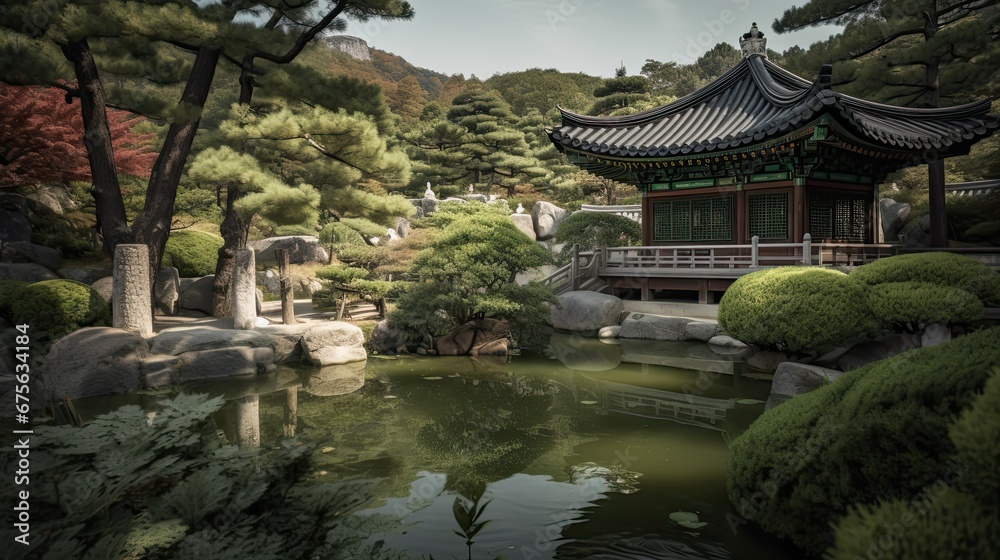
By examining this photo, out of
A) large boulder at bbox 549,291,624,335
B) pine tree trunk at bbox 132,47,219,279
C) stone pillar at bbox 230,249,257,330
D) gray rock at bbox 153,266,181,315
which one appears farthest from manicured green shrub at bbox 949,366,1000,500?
gray rock at bbox 153,266,181,315

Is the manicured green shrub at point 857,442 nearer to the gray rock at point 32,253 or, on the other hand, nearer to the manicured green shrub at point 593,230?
the manicured green shrub at point 593,230

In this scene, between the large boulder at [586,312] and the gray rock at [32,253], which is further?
the large boulder at [586,312]

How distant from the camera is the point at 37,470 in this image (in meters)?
2.46

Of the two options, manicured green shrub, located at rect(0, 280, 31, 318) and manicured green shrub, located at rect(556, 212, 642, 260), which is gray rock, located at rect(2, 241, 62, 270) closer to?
manicured green shrub, located at rect(0, 280, 31, 318)

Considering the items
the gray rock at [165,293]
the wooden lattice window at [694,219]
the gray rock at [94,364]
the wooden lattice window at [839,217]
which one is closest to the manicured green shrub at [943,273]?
the wooden lattice window at [839,217]

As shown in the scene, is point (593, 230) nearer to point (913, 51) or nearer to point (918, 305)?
point (913, 51)

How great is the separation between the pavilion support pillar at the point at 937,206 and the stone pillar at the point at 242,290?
16275 millimetres

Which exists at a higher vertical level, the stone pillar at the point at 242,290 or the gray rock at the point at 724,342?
the stone pillar at the point at 242,290

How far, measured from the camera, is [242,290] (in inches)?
418

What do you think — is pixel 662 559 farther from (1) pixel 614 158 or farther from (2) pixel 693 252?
(1) pixel 614 158

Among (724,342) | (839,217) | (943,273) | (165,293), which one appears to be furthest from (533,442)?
(839,217)

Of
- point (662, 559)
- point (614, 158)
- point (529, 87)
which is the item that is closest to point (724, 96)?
point (614, 158)

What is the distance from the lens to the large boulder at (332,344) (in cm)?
1026

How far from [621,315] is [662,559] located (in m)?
11.1
